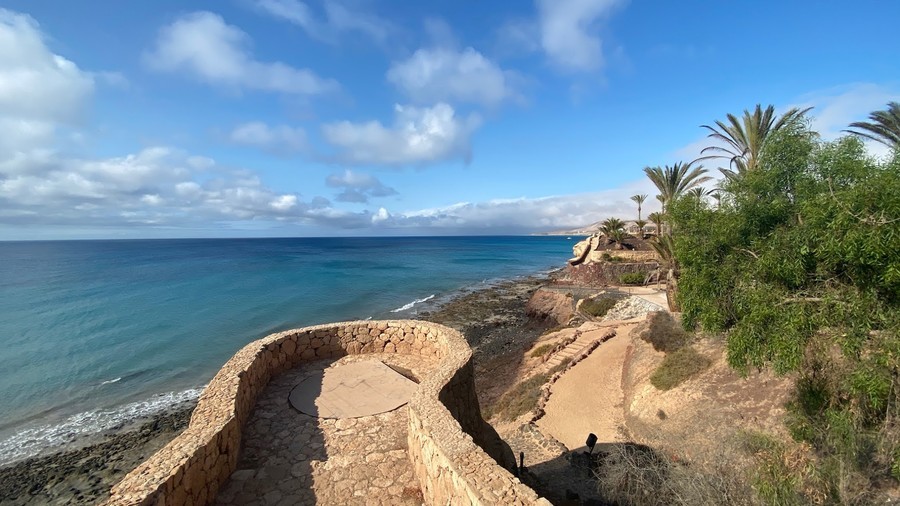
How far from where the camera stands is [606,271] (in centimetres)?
3597

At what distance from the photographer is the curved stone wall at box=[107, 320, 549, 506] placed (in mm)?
4441

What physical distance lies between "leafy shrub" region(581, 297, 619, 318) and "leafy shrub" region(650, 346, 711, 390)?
1167cm

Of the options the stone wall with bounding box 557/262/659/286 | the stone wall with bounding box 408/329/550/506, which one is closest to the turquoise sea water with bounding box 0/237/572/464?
the stone wall with bounding box 557/262/659/286

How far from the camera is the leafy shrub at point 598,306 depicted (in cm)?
2603

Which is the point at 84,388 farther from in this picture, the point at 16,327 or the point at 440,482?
the point at 440,482

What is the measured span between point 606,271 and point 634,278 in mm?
2961

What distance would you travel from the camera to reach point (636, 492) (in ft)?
25.7

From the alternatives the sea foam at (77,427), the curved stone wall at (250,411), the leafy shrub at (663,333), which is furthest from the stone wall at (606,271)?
the sea foam at (77,427)

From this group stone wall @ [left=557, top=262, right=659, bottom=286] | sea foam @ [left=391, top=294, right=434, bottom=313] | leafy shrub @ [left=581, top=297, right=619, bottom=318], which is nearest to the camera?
leafy shrub @ [left=581, top=297, right=619, bottom=318]

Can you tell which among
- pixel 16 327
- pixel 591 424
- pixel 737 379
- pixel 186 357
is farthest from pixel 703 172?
pixel 16 327

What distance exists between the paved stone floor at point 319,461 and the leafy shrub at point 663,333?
39.7 ft

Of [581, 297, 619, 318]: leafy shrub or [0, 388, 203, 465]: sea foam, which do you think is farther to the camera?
[581, 297, 619, 318]: leafy shrub

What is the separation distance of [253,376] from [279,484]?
2.96m

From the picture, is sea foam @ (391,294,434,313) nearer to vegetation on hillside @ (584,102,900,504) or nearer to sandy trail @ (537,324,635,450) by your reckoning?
sandy trail @ (537,324,635,450)
